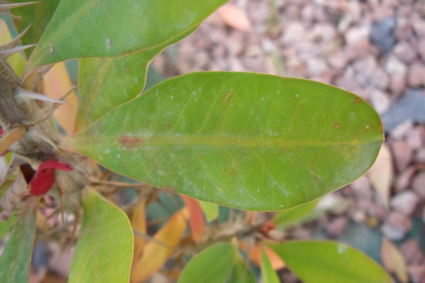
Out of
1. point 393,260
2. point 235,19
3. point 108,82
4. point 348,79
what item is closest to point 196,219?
point 108,82

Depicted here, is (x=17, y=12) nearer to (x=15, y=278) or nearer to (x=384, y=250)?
(x=15, y=278)

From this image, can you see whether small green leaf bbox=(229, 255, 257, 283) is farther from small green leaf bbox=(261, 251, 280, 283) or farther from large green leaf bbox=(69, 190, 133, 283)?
large green leaf bbox=(69, 190, 133, 283)

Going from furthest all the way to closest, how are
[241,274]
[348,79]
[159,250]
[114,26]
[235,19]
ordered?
[235,19] → [348,79] → [159,250] → [241,274] → [114,26]

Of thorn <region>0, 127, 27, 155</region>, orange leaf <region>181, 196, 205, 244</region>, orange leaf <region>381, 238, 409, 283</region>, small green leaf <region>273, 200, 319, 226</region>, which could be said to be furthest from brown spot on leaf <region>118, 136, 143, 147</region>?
orange leaf <region>381, 238, 409, 283</region>

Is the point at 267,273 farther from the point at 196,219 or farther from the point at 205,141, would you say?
the point at 205,141

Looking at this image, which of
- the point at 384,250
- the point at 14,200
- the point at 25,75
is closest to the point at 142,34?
the point at 25,75

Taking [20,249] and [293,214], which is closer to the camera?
[20,249]

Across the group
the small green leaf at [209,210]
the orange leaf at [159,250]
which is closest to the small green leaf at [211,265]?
the small green leaf at [209,210]
